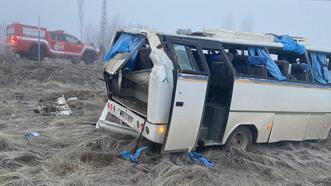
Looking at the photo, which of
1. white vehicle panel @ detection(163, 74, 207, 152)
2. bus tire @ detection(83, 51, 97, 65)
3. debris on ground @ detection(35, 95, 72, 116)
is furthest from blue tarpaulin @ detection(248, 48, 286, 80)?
bus tire @ detection(83, 51, 97, 65)

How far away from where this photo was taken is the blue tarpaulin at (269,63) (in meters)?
6.82

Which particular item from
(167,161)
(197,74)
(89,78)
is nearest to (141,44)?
(197,74)

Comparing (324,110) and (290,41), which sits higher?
(290,41)

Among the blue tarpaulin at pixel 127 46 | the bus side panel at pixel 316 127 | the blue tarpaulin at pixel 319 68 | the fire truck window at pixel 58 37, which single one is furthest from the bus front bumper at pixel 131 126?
the fire truck window at pixel 58 37

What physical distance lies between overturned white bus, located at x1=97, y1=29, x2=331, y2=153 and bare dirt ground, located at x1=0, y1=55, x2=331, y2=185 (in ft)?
1.01

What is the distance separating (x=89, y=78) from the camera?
55.8ft

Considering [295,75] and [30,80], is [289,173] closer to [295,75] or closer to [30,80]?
[295,75]

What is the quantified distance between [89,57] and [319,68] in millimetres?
18214

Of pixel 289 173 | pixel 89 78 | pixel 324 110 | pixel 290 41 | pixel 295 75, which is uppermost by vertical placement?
pixel 290 41

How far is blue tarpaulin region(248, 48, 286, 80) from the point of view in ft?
22.4

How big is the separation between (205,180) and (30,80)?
11323 mm

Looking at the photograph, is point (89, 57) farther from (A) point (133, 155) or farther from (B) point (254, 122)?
(A) point (133, 155)

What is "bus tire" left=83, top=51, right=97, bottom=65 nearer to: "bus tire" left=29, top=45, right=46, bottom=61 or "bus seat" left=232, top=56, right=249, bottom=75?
"bus tire" left=29, top=45, right=46, bottom=61

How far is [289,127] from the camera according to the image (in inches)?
293
